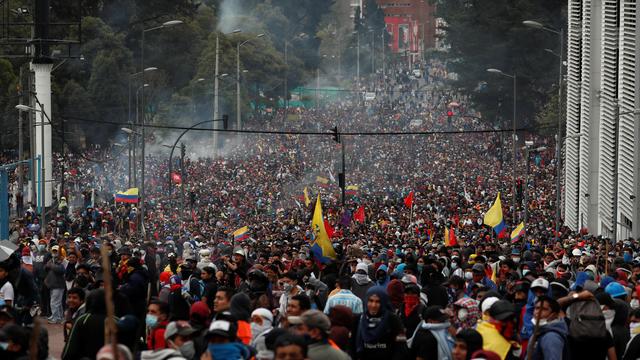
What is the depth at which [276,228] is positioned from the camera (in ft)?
145

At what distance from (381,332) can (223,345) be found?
7.03 feet

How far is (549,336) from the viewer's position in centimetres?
1168

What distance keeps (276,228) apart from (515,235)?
8837mm

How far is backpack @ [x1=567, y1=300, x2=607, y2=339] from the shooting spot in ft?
39.6

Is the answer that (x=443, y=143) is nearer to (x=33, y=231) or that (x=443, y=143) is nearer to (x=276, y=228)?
(x=276, y=228)

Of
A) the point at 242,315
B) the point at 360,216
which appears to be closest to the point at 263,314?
the point at 242,315

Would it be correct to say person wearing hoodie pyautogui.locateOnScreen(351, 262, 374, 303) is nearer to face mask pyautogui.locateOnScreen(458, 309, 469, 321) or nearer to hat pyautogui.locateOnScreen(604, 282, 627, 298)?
hat pyautogui.locateOnScreen(604, 282, 627, 298)

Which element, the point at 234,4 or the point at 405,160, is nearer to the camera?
the point at 405,160

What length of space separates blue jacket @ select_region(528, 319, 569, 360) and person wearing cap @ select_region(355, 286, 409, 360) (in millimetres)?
1374

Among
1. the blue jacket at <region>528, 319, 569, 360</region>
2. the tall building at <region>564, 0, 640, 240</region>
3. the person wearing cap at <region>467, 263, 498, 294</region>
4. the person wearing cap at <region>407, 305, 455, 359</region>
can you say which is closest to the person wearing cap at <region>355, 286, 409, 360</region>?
the person wearing cap at <region>407, 305, 455, 359</region>

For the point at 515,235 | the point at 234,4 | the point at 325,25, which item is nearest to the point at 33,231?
A: the point at 515,235

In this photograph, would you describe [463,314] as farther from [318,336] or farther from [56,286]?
[56,286]

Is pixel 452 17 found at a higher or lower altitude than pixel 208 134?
higher

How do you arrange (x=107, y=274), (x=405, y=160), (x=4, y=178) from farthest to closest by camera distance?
1. (x=405, y=160)
2. (x=4, y=178)
3. (x=107, y=274)
